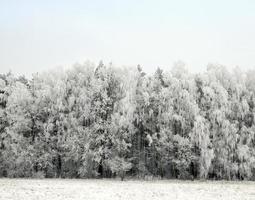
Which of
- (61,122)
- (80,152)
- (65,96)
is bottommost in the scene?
(80,152)

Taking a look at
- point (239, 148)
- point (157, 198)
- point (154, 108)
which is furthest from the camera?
point (154, 108)

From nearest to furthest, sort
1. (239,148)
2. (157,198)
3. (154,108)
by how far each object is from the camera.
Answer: (157,198), (239,148), (154,108)

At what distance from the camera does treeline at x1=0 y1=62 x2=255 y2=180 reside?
41969mm

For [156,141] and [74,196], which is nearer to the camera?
[74,196]

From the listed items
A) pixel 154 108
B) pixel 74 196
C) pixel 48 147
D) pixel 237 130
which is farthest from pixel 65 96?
pixel 74 196

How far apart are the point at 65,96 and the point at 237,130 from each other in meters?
18.8

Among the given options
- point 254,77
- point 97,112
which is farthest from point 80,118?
point 254,77

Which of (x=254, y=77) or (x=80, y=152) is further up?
(x=254, y=77)

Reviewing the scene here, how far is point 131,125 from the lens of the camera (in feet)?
141

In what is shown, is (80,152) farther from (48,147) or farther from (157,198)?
(157,198)

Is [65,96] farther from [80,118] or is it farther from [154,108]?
[154,108]

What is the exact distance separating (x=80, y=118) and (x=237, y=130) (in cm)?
1654

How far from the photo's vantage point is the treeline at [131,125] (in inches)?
1652

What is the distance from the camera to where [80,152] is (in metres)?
42.2
